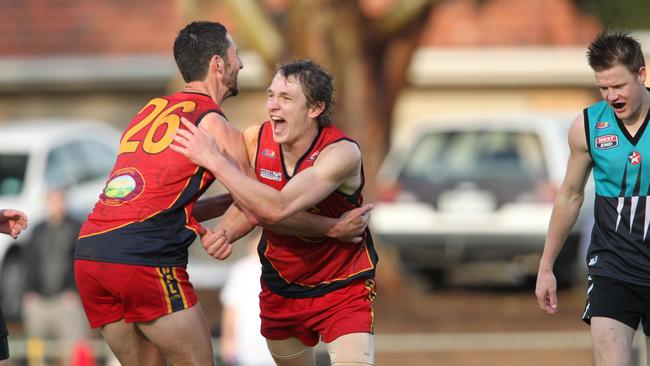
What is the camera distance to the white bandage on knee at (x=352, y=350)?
7074 mm

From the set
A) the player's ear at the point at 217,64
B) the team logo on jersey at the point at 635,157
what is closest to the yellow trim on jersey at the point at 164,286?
the player's ear at the point at 217,64

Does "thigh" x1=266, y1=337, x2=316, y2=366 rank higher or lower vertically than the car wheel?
higher

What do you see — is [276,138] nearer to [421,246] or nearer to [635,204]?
[635,204]

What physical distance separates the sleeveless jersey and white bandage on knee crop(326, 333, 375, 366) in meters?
1.31

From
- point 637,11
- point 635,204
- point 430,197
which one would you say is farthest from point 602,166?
point 637,11

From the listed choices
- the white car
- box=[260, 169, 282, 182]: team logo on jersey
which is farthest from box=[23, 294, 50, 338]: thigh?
box=[260, 169, 282, 182]: team logo on jersey

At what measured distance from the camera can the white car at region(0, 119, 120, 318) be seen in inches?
649

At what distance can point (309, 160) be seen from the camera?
714 cm

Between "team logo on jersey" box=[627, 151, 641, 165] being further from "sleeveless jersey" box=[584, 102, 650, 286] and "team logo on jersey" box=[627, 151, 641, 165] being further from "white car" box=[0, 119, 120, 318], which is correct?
"white car" box=[0, 119, 120, 318]

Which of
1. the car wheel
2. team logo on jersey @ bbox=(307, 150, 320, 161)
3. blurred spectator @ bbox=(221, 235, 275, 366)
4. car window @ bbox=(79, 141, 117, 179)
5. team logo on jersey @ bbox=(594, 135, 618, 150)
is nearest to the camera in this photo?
team logo on jersey @ bbox=(594, 135, 618, 150)

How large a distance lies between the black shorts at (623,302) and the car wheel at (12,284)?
1065 cm

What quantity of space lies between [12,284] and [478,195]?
5.90 meters

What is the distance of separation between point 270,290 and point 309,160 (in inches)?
31.6

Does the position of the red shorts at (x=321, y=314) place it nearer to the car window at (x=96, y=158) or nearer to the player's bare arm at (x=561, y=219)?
the player's bare arm at (x=561, y=219)
